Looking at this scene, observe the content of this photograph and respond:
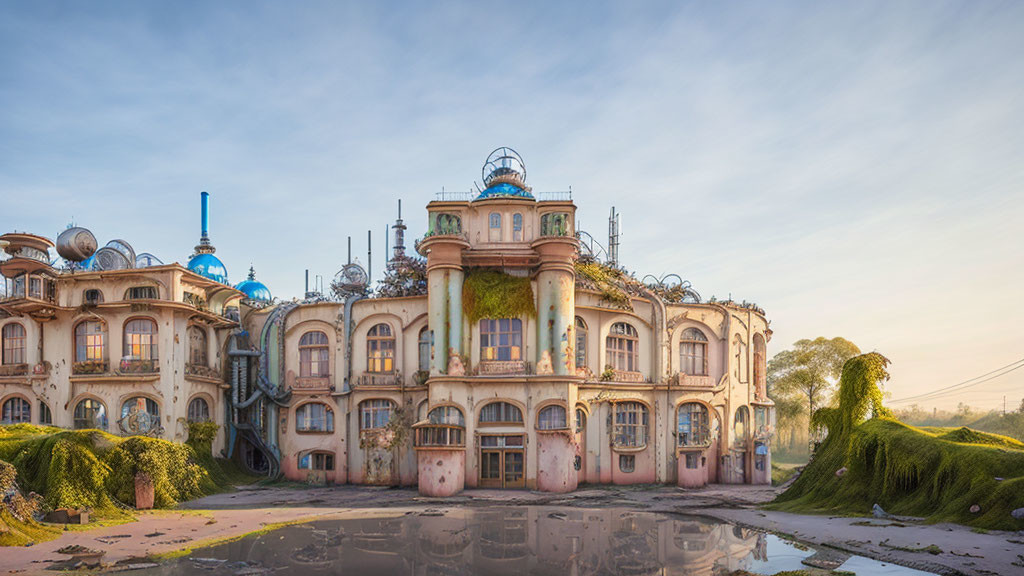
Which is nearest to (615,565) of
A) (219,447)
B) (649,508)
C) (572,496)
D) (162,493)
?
(649,508)

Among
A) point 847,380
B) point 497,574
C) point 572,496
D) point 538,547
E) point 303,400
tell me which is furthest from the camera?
point 303,400

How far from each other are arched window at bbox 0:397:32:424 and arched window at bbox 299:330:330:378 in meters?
12.9

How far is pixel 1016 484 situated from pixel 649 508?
11605mm

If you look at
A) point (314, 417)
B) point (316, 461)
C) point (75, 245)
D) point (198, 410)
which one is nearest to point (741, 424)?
point (316, 461)

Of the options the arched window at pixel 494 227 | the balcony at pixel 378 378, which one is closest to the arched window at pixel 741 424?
the arched window at pixel 494 227

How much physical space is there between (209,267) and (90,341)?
274 inches

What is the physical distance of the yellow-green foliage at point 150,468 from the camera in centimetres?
2495

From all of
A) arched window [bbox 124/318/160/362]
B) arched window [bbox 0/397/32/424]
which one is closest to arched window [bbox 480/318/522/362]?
arched window [bbox 124/318/160/362]

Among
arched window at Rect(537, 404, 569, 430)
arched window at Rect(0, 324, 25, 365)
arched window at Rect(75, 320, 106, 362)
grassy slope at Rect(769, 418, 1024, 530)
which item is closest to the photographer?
grassy slope at Rect(769, 418, 1024, 530)

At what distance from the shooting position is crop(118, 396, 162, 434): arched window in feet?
106

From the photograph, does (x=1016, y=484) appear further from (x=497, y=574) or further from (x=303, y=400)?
(x=303, y=400)

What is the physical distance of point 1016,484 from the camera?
A: 17.7 m

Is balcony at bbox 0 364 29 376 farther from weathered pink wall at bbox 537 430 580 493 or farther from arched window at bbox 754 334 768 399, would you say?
arched window at bbox 754 334 768 399

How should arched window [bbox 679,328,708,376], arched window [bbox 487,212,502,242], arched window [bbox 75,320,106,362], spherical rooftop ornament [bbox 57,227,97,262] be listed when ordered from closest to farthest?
arched window [bbox 487,212,502,242] < arched window [bbox 75,320,106,362] < spherical rooftop ornament [bbox 57,227,97,262] < arched window [bbox 679,328,708,376]
